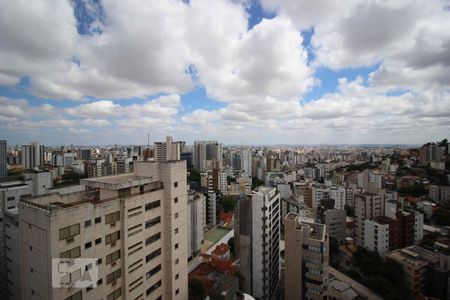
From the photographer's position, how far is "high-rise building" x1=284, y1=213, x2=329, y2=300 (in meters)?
9.93

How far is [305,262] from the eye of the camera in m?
10.1

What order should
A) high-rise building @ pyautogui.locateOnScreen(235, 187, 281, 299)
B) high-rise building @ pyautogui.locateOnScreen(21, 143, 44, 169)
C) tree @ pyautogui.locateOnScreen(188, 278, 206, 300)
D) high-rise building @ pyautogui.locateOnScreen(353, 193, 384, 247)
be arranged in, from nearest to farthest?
tree @ pyautogui.locateOnScreen(188, 278, 206, 300) < high-rise building @ pyautogui.locateOnScreen(235, 187, 281, 299) < high-rise building @ pyautogui.locateOnScreen(353, 193, 384, 247) < high-rise building @ pyautogui.locateOnScreen(21, 143, 44, 169)

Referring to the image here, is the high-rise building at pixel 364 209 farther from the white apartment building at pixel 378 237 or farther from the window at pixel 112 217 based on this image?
the window at pixel 112 217

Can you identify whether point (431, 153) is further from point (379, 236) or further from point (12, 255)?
point (12, 255)

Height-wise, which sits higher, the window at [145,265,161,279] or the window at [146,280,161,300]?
the window at [145,265,161,279]

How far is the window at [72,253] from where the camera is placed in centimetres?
466

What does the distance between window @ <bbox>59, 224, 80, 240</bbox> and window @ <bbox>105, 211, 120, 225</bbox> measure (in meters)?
0.68

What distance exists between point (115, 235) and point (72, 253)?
1025mm

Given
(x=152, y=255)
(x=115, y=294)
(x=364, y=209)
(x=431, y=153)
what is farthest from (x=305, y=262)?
(x=431, y=153)

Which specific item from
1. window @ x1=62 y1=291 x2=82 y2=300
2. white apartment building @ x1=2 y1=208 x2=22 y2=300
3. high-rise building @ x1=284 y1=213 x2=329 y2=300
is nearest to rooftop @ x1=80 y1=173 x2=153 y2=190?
window @ x1=62 y1=291 x2=82 y2=300

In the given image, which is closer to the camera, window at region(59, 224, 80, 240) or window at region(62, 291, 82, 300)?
window at region(59, 224, 80, 240)

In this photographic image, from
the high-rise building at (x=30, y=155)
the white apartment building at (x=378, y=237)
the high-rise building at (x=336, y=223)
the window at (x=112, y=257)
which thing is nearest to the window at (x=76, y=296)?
the window at (x=112, y=257)

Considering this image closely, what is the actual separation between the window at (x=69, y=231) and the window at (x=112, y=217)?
2.22 ft

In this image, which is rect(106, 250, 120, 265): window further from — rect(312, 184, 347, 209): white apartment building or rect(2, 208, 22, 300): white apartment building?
rect(312, 184, 347, 209): white apartment building
